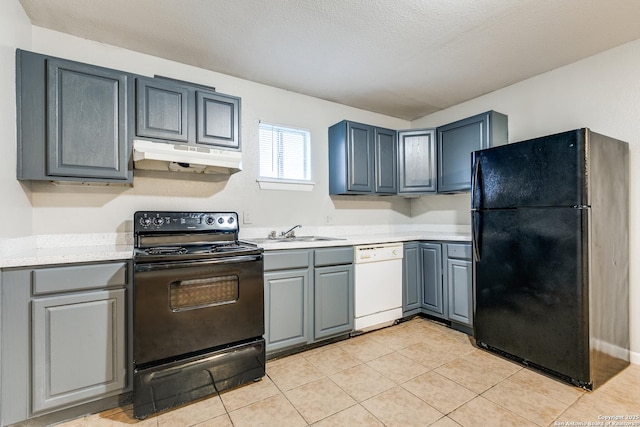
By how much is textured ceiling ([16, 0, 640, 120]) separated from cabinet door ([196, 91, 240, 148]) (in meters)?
0.40

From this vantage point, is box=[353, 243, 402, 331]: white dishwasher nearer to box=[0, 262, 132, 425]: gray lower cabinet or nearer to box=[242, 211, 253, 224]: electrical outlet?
box=[242, 211, 253, 224]: electrical outlet

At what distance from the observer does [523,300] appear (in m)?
2.28

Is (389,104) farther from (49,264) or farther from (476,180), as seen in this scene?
(49,264)

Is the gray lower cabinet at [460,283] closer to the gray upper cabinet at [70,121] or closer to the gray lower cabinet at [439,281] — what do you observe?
the gray lower cabinet at [439,281]

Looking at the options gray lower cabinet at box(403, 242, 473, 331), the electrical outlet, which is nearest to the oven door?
the electrical outlet

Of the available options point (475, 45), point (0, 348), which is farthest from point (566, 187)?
point (0, 348)

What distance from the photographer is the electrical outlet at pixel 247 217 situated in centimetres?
290

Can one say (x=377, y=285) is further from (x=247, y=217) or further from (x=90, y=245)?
(x=90, y=245)

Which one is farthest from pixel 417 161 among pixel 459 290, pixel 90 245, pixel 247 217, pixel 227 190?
pixel 90 245

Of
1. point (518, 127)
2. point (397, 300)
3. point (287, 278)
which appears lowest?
point (397, 300)

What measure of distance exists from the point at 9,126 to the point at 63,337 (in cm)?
126

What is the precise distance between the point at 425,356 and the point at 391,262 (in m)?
0.89

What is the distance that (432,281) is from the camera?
3.20 m


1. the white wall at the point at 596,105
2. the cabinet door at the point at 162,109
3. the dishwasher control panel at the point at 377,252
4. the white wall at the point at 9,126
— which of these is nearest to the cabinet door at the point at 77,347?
the white wall at the point at 9,126
